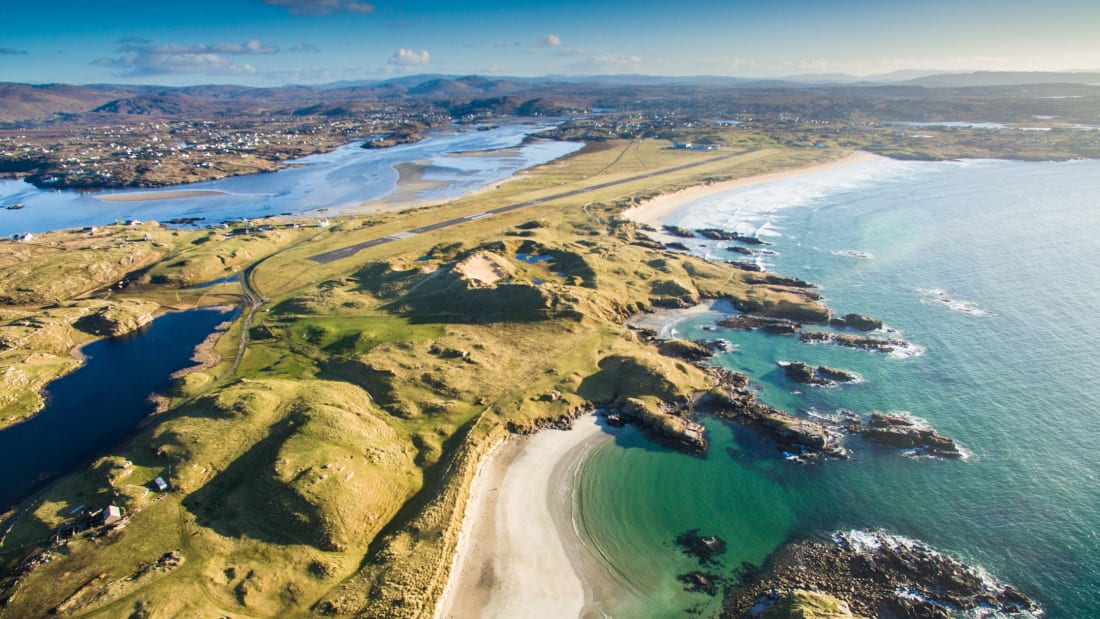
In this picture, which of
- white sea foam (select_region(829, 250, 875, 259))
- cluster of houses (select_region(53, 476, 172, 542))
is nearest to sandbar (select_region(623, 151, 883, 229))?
white sea foam (select_region(829, 250, 875, 259))

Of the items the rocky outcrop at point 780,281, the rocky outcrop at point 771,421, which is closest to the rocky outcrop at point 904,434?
the rocky outcrop at point 771,421

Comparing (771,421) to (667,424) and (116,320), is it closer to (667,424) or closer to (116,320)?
(667,424)

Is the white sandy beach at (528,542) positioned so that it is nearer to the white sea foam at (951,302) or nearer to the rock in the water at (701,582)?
the rock in the water at (701,582)

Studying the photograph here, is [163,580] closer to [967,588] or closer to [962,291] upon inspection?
[967,588]

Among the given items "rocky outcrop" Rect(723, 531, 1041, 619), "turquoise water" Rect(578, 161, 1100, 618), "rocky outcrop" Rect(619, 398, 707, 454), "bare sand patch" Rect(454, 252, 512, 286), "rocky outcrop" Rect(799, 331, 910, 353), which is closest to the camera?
"rocky outcrop" Rect(723, 531, 1041, 619)

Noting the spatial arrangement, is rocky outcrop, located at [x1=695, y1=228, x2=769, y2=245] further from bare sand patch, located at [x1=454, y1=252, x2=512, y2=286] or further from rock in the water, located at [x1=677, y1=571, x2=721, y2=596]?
rock in the water, located at [x1=677, y1=571, x2=721, y2=596]

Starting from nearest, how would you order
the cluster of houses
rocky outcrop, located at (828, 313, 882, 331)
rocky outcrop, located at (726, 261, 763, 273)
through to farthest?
the cluster of houses, rocky outcrop, located at (828, 313, 882, 331), rocky outcrop, located at (726, 261, 763, 273)

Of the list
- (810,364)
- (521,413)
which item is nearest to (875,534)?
(810,364)
